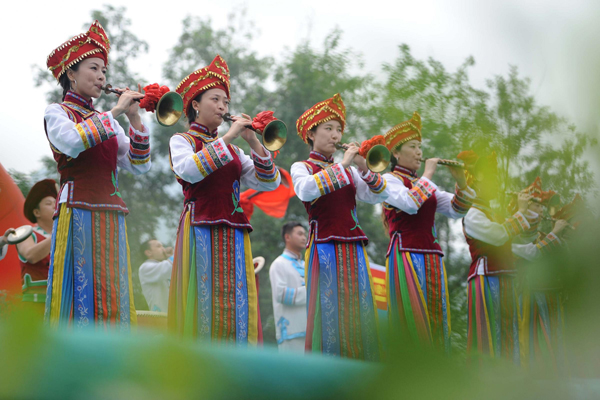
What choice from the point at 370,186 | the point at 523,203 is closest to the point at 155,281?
the point at 370,186

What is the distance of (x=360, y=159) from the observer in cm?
423

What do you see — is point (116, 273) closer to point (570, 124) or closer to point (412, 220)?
point (412, 220)

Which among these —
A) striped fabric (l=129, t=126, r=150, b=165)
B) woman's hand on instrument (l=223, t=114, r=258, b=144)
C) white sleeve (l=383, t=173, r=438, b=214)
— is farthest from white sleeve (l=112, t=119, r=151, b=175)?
white sleeve (l=383, t=173, r=438, b=214)

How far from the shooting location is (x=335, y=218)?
4121 mm

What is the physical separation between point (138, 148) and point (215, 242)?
0.73m

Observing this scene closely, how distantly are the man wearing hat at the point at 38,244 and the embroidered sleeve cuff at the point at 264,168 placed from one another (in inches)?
60.6

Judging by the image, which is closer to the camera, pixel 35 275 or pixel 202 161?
pixel 202 161

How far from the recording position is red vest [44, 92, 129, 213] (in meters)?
3.36

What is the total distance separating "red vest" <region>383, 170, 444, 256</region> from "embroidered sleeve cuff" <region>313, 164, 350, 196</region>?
0.79 m

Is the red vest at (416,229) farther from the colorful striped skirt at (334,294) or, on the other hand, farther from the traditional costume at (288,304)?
the traditional costume at (288,304)

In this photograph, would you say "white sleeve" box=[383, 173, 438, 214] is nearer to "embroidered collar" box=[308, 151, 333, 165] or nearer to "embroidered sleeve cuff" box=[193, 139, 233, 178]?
"embroidered collar" box=[308, 151, 333, 165]

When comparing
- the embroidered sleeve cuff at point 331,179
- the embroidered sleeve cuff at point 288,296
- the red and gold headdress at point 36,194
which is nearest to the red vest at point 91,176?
the embroidered sleeve cuff at point 331,179

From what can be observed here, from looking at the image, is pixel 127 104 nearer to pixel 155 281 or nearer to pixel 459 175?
pixel 459 175

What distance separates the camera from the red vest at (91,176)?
336cm
